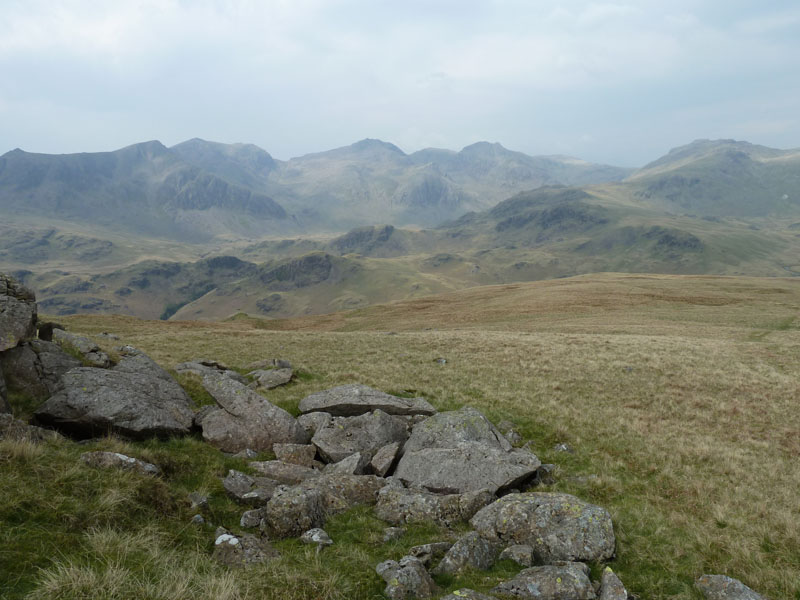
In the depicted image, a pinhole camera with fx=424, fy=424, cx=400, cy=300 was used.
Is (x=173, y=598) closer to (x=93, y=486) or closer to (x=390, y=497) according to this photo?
(x=93, y=486)

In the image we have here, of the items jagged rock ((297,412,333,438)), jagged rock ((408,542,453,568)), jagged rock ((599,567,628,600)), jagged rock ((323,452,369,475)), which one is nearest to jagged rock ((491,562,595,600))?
jagged rock ((599,567,628,600))

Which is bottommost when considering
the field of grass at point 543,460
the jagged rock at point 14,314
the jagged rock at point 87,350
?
the field of grass at point 543,460

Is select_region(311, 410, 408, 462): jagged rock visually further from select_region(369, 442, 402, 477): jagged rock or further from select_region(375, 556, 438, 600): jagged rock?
select_region(375, 556, 438, 600): jagged rock

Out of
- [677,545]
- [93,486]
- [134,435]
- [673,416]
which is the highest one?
[93,486]

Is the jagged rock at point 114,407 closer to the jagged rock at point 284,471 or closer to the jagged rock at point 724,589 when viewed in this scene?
the jagged rock at point 284,471

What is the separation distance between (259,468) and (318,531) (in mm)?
4795

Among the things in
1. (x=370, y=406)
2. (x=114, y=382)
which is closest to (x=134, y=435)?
(x=114, y=382)

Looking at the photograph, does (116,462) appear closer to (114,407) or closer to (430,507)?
(114,407)

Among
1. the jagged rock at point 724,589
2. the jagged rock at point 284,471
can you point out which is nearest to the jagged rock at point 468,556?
the jagged rock at point 724,589

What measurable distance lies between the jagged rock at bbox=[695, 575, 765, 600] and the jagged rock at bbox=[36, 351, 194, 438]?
50.7 feet

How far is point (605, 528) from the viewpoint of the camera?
996cm

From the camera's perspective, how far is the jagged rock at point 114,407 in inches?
523

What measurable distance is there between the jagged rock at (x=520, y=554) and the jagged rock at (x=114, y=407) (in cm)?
1161

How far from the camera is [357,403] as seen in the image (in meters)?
19.2
